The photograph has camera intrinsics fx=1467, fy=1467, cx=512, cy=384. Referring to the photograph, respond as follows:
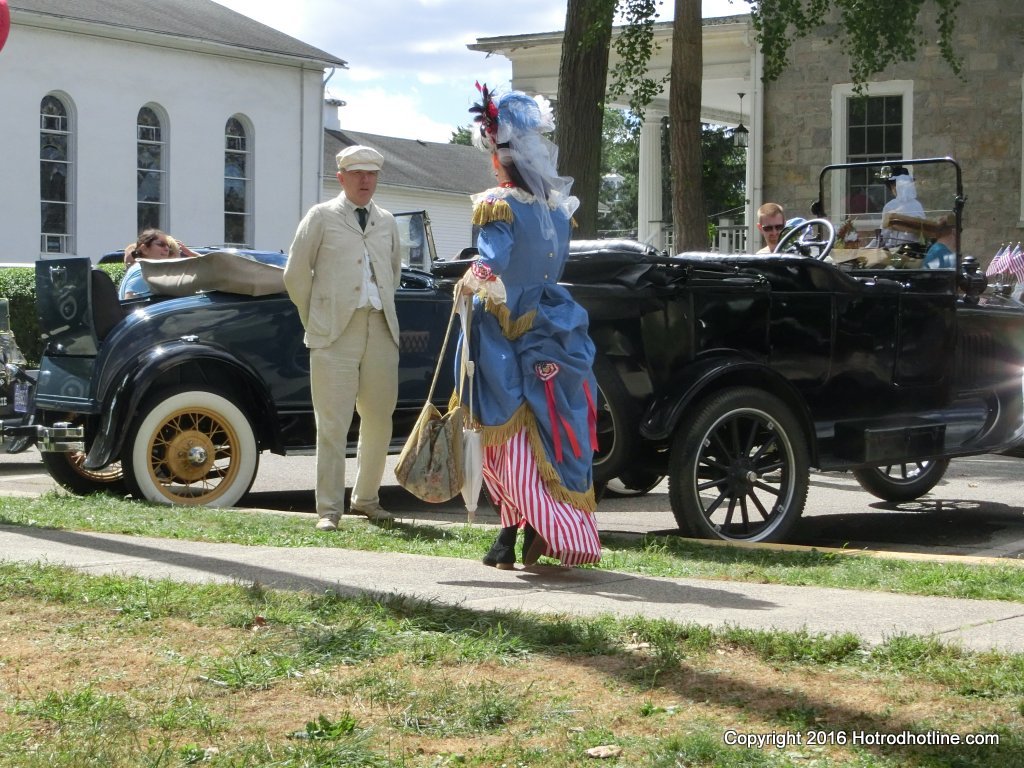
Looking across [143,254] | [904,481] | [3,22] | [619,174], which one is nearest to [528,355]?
[3,22]

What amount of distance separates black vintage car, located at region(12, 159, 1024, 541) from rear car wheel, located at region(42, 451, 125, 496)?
1 centimetres

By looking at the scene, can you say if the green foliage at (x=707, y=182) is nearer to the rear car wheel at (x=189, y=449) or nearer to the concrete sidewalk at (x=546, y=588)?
the rear car wheel at (x=189, y=449)

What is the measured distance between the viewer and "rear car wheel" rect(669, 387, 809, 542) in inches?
281

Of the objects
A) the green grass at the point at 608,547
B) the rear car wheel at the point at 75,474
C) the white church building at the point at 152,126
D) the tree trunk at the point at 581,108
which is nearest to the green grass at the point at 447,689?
the green grass at the point at 608,547

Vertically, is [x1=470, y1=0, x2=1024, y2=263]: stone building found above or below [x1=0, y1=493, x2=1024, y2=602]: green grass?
above

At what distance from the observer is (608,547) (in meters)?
7.16

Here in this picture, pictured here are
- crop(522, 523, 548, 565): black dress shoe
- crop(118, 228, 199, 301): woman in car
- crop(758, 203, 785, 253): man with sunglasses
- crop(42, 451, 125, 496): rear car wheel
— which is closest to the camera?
crop(522, 523, 548, 565): black dress shoe

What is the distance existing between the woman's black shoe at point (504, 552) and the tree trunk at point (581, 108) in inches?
354

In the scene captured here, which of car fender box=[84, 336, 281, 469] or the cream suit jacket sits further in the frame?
car fender box=[84, 336, 281, 469]

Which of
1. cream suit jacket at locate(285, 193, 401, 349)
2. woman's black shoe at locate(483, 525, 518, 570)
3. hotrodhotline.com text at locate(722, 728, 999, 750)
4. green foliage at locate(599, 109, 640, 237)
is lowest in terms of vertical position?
hotrodhotline.com text at locate(722, 728, 999, 750)

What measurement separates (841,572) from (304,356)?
426cm

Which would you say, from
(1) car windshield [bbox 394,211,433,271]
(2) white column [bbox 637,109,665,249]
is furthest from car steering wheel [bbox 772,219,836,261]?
(2) white column [bbox 637,109,665,249]

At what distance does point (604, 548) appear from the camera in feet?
23.2

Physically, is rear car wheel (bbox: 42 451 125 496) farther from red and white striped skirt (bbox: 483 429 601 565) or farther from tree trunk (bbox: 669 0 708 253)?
tree trunk (bbox: 669 0 708 253)
